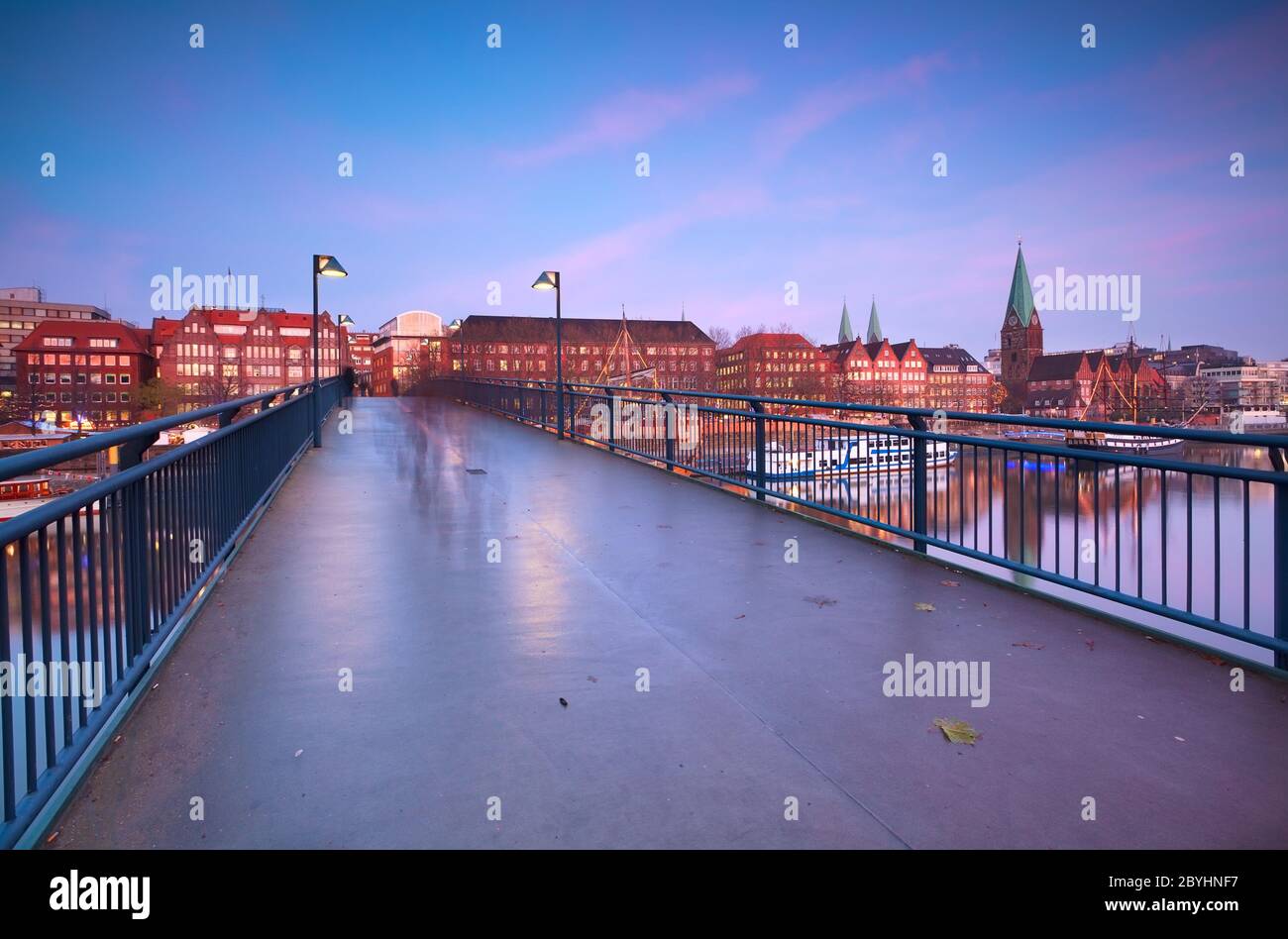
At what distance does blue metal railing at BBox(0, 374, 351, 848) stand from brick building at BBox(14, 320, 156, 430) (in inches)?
4636

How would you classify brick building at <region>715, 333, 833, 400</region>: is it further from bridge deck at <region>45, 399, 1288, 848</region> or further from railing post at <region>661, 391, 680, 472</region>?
bridge deck at <region>45, 399, 1288, 848</region>

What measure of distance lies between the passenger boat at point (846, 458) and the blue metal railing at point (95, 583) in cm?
522

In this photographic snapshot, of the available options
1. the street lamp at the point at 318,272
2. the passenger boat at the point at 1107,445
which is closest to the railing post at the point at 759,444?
the passenger boat at the point at 1107,445

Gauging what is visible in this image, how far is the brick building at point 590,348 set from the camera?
493 ft

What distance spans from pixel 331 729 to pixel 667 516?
216 inches

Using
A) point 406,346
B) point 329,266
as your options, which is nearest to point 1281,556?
point 329,266

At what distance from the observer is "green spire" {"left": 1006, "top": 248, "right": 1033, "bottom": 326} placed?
145m

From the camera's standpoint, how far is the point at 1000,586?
565cm

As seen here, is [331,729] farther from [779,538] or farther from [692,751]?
[779,538]

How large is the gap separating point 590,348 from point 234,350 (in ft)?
209

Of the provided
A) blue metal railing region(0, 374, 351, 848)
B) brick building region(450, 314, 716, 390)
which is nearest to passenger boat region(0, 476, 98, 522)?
blue metal railing region(0, 374, 351, 848)

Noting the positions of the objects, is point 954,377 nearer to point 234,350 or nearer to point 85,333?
point 234,350
